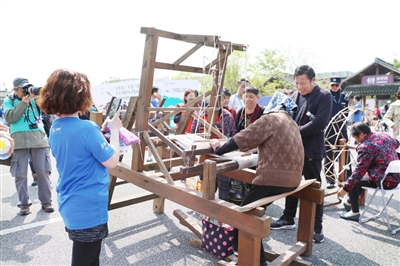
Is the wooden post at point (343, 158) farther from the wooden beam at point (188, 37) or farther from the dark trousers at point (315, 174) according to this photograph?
the wooden beam at point (188, 37)

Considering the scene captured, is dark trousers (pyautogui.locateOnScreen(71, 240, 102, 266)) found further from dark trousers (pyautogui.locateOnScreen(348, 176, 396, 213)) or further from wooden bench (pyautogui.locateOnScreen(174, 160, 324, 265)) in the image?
dark trousers (pyautogui.locateOnScreen(348, 176, 396, 213))

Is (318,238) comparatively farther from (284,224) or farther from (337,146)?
(337,146)

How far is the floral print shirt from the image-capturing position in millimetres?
3209

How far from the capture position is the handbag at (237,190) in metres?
3.15

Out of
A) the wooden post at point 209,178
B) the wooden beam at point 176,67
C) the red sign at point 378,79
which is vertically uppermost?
the red sign at point 378,79

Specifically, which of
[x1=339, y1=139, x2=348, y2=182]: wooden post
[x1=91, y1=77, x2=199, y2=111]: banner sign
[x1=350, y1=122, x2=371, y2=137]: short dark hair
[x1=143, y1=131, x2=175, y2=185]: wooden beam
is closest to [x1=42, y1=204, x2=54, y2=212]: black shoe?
[x1=143, y1=131, x2=175, y2=185]: wooden beam

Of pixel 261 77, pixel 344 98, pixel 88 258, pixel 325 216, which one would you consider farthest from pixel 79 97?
pixel 261 77

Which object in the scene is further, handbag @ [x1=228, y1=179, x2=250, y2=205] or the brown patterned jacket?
handbag @ [x1=228, y1=179, x2=250, y2=205]

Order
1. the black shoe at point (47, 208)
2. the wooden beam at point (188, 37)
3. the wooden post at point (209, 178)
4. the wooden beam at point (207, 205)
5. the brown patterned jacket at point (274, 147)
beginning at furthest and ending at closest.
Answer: the black shoe at point (47, 208), the wooden beam at point (188, 37), the brown patterned jacket at point (274, 147), the wooden post at point (209, 178), the wooden beam at point (207, 205)

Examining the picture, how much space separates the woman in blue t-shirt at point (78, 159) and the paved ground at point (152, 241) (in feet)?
3.64

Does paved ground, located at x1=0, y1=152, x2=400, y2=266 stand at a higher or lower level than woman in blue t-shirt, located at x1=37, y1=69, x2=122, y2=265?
lower

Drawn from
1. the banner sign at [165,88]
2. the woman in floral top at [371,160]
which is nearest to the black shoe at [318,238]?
the woman in floral top at [371,160]

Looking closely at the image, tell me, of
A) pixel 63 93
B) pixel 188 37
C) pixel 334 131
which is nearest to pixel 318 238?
pixel 334 131

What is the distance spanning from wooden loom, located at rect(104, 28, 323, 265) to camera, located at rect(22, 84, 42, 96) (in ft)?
4.17
